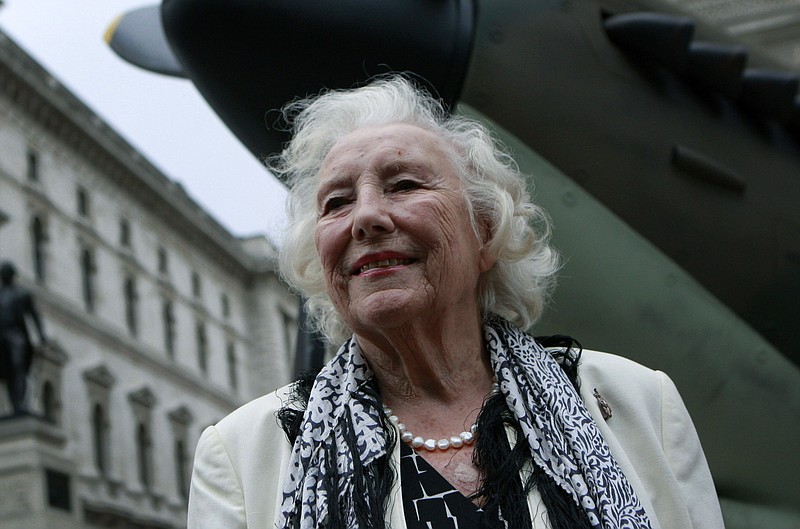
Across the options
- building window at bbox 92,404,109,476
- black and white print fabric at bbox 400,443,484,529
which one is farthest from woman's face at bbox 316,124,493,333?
building window at bbox 92,404,109,476

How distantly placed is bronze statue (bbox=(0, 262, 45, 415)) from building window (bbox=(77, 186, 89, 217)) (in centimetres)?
1232

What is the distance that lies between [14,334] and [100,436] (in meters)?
11.4

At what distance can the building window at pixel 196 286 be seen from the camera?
41344 millimetres

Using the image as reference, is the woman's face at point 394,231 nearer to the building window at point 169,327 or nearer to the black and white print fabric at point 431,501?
the black and white print fabric at point 431,501

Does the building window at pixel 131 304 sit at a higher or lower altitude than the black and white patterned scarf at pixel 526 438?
higher

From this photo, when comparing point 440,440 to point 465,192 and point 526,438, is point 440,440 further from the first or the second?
point 465,192

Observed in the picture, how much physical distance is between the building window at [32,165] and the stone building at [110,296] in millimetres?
29

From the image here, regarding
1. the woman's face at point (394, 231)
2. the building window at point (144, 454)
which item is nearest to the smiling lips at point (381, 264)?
the woman's face at point (394, 231)

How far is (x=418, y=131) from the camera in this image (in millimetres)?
2309

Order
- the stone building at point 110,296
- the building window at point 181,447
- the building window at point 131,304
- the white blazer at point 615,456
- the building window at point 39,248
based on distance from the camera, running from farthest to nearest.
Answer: the building window at point 181,447, the building window at point 131,304, the building window at point 39,248, the stone building at point 110,296, the white blazer at point 615,456

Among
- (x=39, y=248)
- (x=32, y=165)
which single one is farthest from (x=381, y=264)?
(x=32, y=165)

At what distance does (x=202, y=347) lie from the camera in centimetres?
4147

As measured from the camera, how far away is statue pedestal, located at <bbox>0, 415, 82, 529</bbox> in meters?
16.3

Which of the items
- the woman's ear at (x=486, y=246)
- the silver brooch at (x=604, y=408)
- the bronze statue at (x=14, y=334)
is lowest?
→ the silver brooch at (x=604, y=408)
